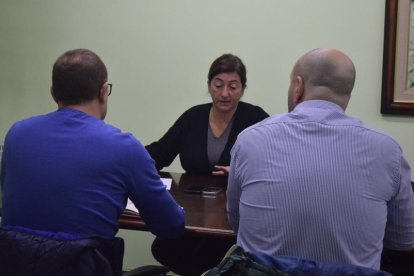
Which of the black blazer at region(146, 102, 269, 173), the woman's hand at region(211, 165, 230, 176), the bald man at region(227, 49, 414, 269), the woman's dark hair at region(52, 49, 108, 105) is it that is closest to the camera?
the bald man at region(227, 49, 414, 269)

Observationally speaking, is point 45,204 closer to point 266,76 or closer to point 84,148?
point 84,148

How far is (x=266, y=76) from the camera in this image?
10.2ft

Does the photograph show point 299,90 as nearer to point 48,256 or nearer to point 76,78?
point 76,78

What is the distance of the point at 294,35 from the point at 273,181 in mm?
1906

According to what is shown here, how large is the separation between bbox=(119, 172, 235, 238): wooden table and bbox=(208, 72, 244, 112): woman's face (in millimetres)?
511

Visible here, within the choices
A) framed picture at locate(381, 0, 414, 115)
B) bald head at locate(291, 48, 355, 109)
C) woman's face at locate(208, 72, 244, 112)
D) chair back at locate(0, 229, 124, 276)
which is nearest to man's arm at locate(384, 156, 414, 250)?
bald head at locate(291, 48, 355, 109)

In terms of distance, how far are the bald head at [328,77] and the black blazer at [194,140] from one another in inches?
45.6

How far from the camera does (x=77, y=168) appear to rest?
1390mm

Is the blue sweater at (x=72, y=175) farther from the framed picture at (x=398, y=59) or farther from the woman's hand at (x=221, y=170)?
the framed picture at (x=398, y=59)

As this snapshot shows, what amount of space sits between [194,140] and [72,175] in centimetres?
132

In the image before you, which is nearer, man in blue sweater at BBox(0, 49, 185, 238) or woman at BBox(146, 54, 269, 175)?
man in blue sweater at BBox(0, 49, 185, 238)

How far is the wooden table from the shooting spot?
5.38 ft

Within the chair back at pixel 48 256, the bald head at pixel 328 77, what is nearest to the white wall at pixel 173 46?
the bald head at pixel 328 77

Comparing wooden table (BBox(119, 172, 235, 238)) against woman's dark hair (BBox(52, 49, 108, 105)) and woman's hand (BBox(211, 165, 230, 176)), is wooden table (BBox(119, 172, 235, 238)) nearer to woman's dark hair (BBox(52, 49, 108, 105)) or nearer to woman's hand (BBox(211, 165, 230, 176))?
woman's hand (BBox(211, 165, 230, 176))
